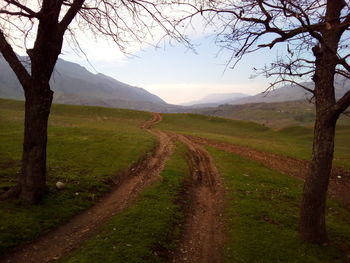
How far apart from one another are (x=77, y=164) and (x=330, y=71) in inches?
568

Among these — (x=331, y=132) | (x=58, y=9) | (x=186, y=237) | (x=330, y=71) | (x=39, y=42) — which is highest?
(x=58, y=9)

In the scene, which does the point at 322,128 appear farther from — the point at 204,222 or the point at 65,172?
the point at 65,172

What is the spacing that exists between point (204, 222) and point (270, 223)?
2.72m

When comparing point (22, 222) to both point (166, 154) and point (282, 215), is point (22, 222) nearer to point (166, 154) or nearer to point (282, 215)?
point (282, 215)

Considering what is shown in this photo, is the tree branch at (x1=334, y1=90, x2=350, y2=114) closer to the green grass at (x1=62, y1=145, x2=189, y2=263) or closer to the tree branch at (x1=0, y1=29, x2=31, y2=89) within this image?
the green grass at (x1=62, y1=145, x2=189, y2=263)

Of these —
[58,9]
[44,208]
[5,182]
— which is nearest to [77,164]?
[5,182]

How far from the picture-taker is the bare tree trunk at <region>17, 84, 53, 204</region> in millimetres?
9297

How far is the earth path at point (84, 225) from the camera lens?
288 inches

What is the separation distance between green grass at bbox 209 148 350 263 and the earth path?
462 centimetres

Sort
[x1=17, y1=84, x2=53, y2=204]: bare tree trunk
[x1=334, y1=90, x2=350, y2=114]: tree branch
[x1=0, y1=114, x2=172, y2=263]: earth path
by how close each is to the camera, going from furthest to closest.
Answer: [x1=17, y1=84, x2=53, y2=204]: bare tree trunk
[x1=0, y1=114, x2=172, y2=263]: earth path
[x1=334, y1=90, x2=350, y2=114]: tree branch

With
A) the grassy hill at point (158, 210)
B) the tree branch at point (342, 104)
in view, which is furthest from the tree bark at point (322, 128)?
the grassy hill at point (158, 210)

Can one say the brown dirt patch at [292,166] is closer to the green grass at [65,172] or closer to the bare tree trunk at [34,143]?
the green grass at [65,172]

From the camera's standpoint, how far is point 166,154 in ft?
70.6

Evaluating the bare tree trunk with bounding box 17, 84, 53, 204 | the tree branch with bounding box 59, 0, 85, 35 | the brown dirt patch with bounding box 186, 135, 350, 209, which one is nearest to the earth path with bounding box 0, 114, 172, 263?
the bare tree trunk with bounding box 17, 84, 53, 204
